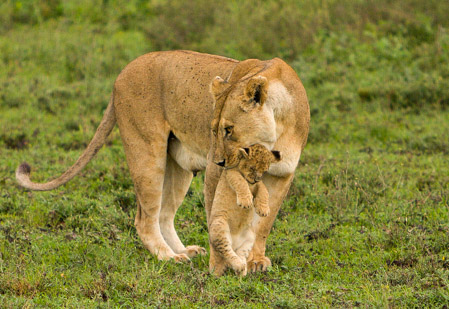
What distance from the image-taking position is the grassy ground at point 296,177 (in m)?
4.44

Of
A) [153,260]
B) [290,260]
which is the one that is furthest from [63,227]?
[290,260]

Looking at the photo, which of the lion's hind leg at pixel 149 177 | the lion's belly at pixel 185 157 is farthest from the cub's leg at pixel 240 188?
the lion's hind leg at pixel 149 177

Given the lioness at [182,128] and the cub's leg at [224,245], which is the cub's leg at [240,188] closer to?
the lioness at [182,128]

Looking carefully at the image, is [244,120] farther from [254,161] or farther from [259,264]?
[259,264]

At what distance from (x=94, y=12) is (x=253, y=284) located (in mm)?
10802

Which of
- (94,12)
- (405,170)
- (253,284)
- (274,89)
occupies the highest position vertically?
(274,89)

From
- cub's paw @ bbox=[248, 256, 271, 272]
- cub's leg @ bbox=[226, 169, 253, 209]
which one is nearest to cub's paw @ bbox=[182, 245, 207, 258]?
cub's paw @ bbox=[248, 256, 271, 272]

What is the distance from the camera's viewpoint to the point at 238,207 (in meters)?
4.69

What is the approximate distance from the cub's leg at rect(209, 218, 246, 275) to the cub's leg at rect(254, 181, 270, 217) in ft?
1.06

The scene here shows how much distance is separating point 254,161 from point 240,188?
0.20 m

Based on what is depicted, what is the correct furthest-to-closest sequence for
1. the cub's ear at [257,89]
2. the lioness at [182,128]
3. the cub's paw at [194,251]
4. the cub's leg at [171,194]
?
the cub's leg at [171,194], the cub's paw at [194,251], the lioness at [182,128], the cub's ear at [257,89]

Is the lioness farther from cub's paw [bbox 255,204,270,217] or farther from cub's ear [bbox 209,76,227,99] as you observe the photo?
cub's paw [bbox 255,204,270,217]

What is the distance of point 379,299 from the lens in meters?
4.02

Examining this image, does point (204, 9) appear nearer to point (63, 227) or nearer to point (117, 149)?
point (117, 149)
